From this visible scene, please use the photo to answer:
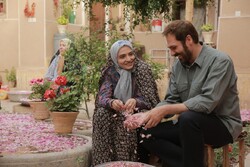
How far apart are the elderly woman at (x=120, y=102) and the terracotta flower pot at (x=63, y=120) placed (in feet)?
1.40

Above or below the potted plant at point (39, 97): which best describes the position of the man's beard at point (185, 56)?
above

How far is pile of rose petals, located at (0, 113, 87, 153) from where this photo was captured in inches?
123

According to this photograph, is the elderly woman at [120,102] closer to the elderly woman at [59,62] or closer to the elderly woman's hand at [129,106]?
the elderly woman's hand at [129,106]

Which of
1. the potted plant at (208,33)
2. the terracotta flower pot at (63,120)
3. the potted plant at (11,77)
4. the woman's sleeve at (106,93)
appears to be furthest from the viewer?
the potted plant at (208,33)

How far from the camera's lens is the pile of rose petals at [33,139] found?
3.12m

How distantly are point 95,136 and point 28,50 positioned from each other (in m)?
6.45

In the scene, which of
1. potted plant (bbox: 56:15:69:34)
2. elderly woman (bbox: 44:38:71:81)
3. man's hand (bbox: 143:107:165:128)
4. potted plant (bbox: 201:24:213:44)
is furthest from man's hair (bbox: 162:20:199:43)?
potted plant (bbox: 201:24:213:44)

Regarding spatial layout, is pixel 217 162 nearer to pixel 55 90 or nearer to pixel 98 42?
pixel 55 90

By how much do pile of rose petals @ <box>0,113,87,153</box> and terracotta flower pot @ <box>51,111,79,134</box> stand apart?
6cm

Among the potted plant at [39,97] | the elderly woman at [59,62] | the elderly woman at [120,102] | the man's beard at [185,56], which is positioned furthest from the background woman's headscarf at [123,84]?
the elderly woman at [59,62]

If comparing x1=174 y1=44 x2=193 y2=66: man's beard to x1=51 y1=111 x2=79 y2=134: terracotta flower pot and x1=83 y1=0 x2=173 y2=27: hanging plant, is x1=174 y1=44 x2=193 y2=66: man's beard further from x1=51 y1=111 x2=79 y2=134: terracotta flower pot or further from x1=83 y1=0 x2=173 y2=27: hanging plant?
x1=83 y1=0 x2=173 y2=27: hanging plant

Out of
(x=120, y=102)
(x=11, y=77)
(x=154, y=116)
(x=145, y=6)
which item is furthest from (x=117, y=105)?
(x=11, y=77)

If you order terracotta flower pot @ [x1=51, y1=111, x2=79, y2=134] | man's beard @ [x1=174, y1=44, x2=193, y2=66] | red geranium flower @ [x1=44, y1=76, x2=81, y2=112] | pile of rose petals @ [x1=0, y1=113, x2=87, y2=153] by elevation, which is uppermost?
man's beard @ [x1=174, y1=44, x2=193, y2=66]

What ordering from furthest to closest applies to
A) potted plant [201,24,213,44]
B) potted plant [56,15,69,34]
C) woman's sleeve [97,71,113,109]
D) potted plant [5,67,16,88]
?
potted plant [201,24,213,44] < potted plant [56,15,69,34] < potted plant [5,67,16,88] < woman's sleeve [97,71,113,109]
